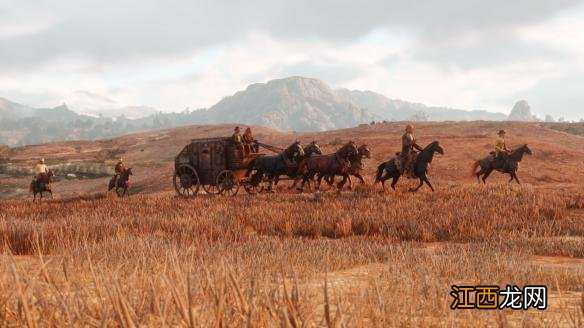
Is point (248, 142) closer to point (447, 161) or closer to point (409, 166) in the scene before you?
point (409, 166)

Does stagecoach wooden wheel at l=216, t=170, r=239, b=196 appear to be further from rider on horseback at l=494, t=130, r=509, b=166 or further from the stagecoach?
rider on horseback at l=494, t=130, r=509, b=166

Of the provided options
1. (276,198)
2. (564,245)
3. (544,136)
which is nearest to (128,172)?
(276,198)

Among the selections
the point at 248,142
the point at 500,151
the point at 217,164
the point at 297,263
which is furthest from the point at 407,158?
the point at 297,263

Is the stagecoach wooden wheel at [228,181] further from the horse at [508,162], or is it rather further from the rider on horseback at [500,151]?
the rider on horseback at [500,151]

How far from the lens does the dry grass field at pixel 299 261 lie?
2.53m

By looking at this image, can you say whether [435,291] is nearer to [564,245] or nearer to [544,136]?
[564,245]

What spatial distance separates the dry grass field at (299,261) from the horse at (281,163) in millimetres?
2948

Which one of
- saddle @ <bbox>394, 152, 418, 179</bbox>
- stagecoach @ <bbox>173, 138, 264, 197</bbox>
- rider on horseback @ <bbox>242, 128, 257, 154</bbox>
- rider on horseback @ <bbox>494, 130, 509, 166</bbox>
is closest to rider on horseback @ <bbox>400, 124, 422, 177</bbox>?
saddle @ <bbox>394, 152, 418, 179</bbox>

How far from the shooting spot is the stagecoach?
60.5ft

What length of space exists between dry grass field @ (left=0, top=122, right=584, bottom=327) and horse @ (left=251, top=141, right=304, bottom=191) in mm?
2948

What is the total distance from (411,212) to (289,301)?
9374mm

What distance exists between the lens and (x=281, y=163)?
1869 centimetres

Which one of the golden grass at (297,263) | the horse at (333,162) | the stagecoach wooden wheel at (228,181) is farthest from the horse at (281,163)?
the golden grass at (297,263)

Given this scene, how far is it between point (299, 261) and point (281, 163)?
1313 centimetres
